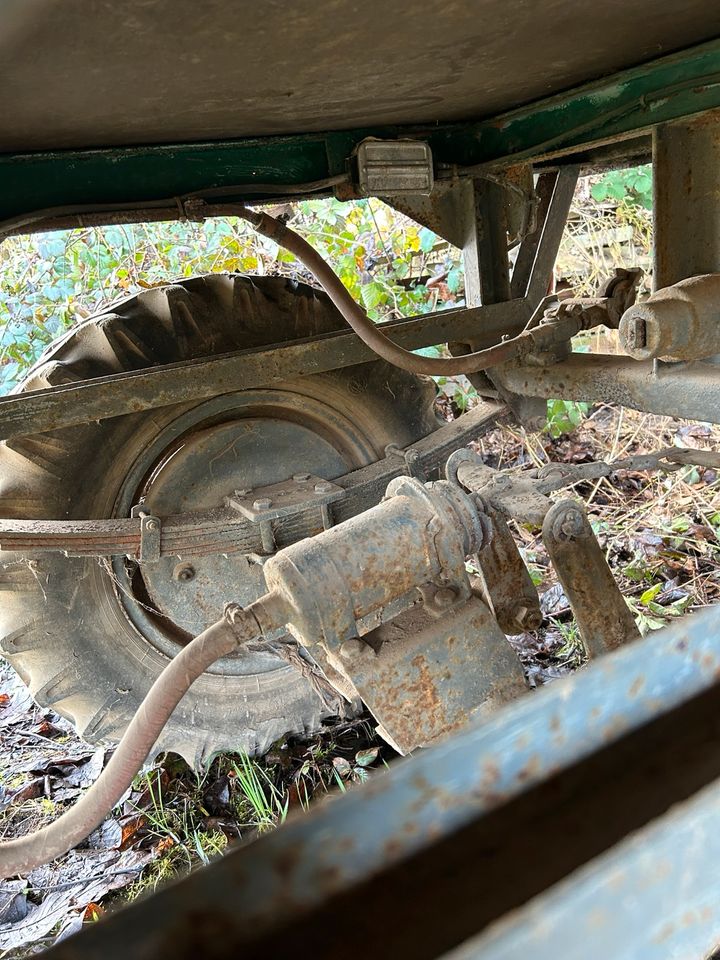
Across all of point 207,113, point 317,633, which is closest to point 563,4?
point 207,113

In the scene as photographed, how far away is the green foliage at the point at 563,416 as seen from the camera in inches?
157

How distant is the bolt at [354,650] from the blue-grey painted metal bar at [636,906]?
1069mm

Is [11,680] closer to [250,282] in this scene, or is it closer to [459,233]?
[250,282]

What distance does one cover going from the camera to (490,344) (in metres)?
2.38

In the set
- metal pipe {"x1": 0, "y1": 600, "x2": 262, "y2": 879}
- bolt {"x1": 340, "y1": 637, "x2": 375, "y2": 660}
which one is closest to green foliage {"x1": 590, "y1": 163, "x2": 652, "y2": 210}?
bolt {"x1": 340, "y1": 637, "x2": 375, "y2": 660}

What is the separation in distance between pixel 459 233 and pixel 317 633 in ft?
5.26

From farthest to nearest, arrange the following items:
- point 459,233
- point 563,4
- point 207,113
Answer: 1. point 459,233
2. point 207,113
3. point 563,4

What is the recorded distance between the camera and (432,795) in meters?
0.41

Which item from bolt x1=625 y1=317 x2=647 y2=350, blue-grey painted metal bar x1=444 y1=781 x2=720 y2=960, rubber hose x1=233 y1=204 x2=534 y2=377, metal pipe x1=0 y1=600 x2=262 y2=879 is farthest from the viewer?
rubber hose x1=233 y1=204 x2=534 y2=377

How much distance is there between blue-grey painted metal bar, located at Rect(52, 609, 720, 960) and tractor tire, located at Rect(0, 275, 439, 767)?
5.83ft

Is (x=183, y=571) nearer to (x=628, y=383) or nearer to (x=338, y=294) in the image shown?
(x=338, y=294)

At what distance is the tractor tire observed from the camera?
2.00m

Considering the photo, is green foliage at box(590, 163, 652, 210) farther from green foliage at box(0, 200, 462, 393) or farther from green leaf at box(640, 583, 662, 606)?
green leaf at box(640, 583, 662, 606)

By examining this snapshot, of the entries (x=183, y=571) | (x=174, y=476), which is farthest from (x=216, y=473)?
(x=183, y=571)
